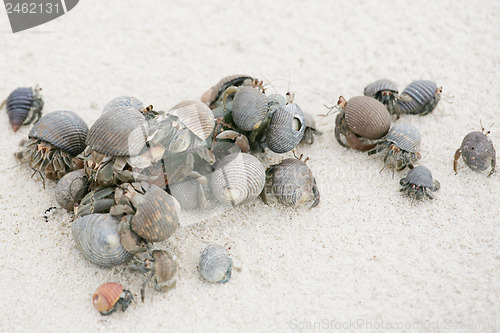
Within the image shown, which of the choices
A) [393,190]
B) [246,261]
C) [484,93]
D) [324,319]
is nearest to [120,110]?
[246,261]

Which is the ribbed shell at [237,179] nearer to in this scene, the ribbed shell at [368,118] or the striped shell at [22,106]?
the ribbed shell at [368,118]

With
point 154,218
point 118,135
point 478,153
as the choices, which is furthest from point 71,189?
point 478,153

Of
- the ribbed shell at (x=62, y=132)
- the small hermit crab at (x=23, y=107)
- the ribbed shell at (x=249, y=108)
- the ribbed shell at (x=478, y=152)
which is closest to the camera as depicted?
the ribbed shell at (x=249, y=108)

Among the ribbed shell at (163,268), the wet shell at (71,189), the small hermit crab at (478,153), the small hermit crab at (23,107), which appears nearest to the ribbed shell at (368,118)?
the small hermit crab at (478,153)

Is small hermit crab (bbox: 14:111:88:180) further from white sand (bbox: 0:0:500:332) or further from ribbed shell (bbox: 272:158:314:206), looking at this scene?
ribbed shell (bbox: 272:158:314:206)

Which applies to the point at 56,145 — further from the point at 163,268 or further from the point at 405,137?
the point at 405,137

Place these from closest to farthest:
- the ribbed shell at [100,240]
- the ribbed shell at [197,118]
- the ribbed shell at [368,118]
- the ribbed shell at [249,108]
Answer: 1. the ribbed shell at [100,240]
2. the ribbed shell at [197,118]
3. the ribbed shell at [249,108]
4. the ribbed shell at [368,118]

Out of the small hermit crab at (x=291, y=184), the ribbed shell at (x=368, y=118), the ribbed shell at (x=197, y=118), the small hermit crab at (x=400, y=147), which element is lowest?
the small hermit crab at (x=291, y=184)
